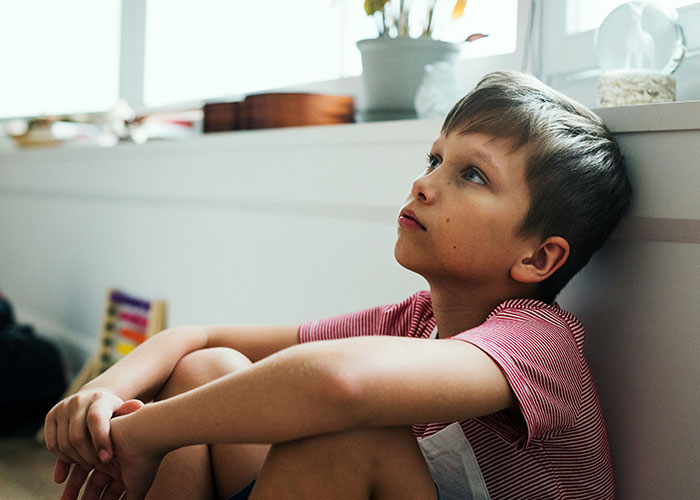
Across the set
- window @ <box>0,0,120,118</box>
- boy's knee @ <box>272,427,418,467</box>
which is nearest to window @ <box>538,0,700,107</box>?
boy's knee @ <box>272,427,418,467</box>

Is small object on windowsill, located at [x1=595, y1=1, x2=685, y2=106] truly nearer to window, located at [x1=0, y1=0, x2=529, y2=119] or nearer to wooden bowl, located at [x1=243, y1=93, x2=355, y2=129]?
window, located at [x1=0, y1=0, x2=529, y2=119]

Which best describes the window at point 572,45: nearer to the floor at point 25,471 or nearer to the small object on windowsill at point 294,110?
the small object on windowsill at point 294,110

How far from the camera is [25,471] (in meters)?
1.75

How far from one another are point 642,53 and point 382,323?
531mm

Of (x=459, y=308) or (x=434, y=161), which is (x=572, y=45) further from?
(x=459, y=308)

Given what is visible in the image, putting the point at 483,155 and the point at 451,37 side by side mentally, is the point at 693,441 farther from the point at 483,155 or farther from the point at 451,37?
the point at 451,37

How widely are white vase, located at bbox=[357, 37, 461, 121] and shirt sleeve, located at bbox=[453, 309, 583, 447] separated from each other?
2.28 feet

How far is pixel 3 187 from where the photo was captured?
2617 mm

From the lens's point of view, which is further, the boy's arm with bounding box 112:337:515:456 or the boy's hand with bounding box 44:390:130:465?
the boy's hand with bounding box 44:390:130:465

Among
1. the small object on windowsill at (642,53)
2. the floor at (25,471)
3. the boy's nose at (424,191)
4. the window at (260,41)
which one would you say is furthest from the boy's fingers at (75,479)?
the window at (260,41)

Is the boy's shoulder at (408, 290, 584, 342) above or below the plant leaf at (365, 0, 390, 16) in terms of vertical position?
below

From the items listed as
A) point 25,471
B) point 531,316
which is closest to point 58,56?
point 25,471

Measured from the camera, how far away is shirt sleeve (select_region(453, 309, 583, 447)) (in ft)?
2.48

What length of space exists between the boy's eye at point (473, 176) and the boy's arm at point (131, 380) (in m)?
0.38
